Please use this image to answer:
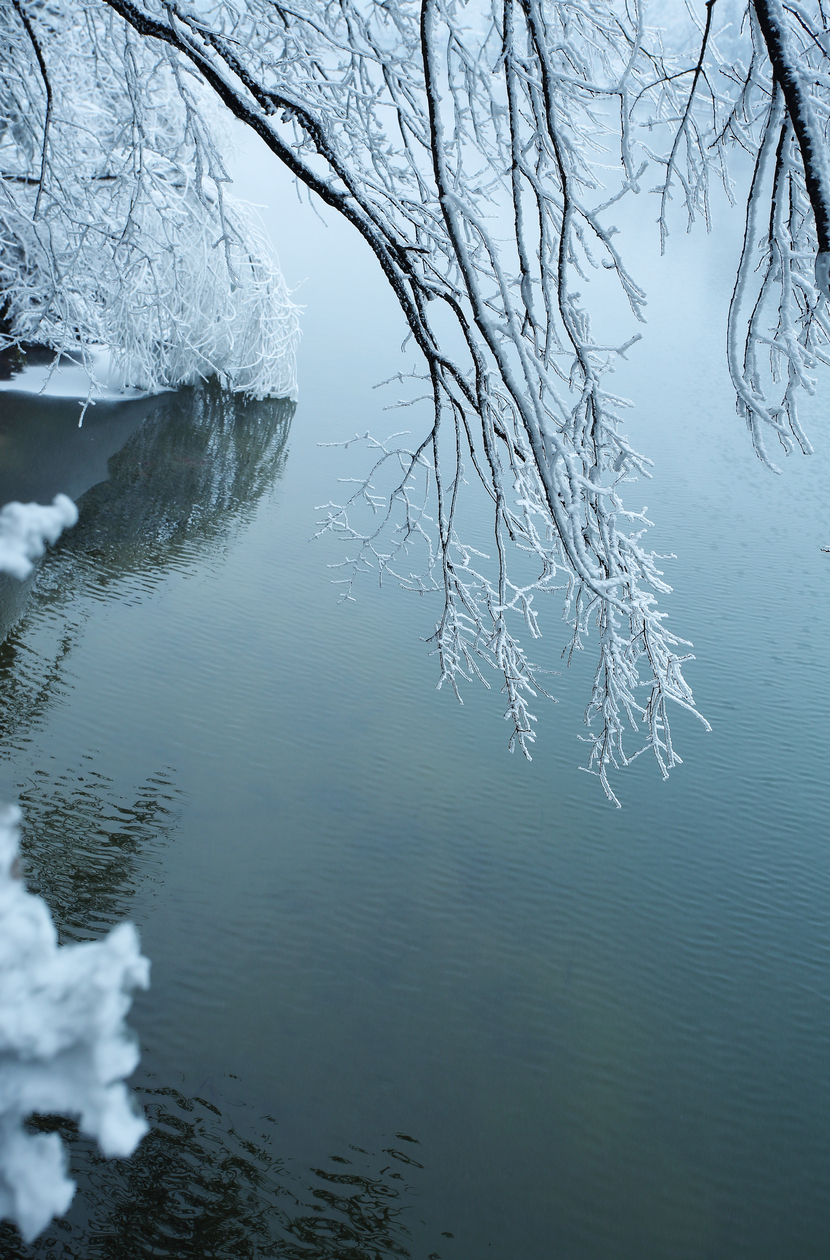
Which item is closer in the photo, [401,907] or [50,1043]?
[50,1043]

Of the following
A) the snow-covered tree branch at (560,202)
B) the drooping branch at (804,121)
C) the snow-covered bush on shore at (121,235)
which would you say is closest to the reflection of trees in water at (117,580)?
the snow-covered bush on shore at (121,235)

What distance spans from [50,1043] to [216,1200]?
4.30 meters

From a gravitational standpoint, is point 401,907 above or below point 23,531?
below

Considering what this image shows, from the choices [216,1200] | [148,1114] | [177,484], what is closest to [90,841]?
[148,1114]

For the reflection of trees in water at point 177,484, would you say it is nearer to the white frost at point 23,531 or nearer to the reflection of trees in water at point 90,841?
the reflection of trees in water at point 90,841

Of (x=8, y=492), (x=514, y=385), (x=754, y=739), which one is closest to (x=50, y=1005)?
(x=514, y=385)

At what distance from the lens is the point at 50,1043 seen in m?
0.77

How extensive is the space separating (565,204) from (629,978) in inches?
203

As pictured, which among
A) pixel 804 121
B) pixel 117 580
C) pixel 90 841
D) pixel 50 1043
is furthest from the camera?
pixel 117 580

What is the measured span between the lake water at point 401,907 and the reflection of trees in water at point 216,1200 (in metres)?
0.01

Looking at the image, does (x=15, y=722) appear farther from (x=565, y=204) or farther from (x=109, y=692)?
(x=565, y=204)

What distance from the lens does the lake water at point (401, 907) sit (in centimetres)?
462

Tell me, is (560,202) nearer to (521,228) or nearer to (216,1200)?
(521,228)

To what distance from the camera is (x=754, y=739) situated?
8.75m
